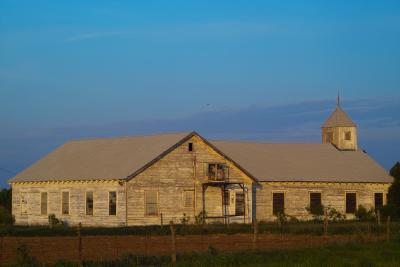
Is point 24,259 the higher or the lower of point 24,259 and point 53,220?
the lower

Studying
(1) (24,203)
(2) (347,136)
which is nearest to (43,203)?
(1) (24,203)

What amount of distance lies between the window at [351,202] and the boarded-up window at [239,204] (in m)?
8.74

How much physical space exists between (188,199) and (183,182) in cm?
118

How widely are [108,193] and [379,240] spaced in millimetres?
20434

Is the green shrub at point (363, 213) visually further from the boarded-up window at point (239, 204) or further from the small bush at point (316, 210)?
the boarded-up window at point (239, 204)

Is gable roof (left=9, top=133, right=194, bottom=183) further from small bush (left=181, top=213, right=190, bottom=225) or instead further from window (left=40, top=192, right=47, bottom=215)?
small bush (left=181, top=213, right=190, bottom=225)

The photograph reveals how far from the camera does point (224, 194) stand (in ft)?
193

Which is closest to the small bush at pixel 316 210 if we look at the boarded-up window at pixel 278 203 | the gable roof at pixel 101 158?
the boarded-up window at pixel 278 203

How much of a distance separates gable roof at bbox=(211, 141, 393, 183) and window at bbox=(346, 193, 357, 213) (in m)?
1.14

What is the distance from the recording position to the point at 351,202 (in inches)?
2532

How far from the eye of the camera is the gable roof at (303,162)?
63125 millimetres

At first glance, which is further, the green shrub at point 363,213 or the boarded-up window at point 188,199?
the green shrub at point 363,213

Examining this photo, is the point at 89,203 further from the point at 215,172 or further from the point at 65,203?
the point at 215,172

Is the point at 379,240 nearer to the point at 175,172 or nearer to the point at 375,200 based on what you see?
the point at 175,172
